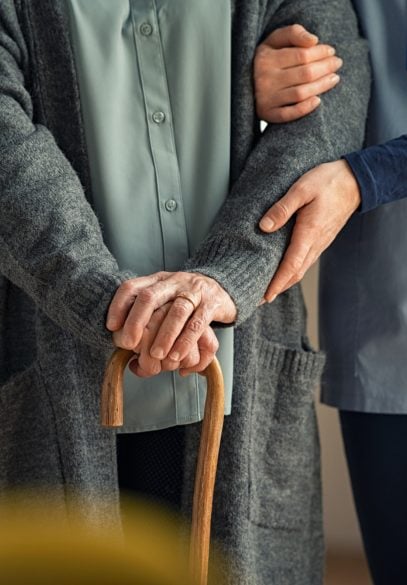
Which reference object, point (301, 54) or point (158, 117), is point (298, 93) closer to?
point (301, 54)

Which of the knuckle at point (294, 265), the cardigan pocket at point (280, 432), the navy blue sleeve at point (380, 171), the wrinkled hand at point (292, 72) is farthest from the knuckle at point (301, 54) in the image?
the cardigan pocket at point (280, 432)

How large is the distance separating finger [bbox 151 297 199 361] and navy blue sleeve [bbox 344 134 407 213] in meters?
0.32

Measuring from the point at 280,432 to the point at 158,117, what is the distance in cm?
Answer: 45

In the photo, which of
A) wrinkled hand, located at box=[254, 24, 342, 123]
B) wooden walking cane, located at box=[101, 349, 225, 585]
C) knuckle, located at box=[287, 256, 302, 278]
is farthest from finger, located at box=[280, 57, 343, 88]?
wooden walking cane, located at box=[101, 349, 225, 585]

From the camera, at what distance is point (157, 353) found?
942 millimetres

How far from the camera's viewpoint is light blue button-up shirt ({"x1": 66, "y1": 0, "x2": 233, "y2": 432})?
112 cm

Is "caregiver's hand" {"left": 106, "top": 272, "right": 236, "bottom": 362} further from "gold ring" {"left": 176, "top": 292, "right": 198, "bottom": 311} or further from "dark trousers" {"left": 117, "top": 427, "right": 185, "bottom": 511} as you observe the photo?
"dark trousers" {"left": 117, "top": 427, "right": 185, "bottom": 511}

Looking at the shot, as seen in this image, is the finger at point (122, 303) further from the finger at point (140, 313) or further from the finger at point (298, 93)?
the finger at point (298, 93)

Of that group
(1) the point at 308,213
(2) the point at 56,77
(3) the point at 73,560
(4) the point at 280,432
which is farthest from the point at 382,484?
(3) the point at 73,560

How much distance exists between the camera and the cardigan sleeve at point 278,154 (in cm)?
107

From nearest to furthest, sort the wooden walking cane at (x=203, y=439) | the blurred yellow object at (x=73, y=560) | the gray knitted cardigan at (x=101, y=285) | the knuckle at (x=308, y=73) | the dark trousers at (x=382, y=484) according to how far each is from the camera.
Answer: the blurred yellow object at (x=73, y=560) → the wooden walking cane at (x=203, y=439) → the gray knitted cardigan at (x=101, y=285) → the knuckle at (x=308, y=73) → the dark trousers at (x=382, y=484)

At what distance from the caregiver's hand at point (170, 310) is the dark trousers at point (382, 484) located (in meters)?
0.44

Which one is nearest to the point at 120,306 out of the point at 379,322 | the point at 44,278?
the point at 44,278

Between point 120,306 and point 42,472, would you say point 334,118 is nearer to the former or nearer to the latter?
point 120,306
